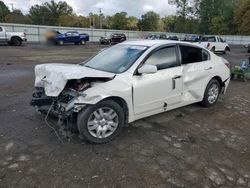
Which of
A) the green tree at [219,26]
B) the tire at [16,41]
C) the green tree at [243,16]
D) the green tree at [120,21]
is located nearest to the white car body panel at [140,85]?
the tire at [16,41]

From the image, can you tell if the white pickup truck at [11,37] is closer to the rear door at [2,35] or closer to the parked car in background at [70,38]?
the rear door at [2,35]

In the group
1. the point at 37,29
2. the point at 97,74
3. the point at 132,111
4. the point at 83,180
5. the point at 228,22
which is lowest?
the point at 83,180

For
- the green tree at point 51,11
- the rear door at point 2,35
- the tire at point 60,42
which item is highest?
the green tree at point 51,11

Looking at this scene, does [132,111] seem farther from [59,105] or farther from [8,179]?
[8,179]

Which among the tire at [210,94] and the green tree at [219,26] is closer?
the tire at [210,94]

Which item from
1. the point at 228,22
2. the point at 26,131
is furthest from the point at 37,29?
the point at 228,22

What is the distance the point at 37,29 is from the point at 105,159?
33.0 metres

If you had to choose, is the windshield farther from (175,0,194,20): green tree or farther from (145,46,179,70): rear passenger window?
(175,0,194,20): green tree

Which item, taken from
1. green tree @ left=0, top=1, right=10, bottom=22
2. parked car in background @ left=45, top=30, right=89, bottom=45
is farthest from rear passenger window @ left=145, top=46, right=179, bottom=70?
green tree @ left=0, top=1, right=10, bottom=22

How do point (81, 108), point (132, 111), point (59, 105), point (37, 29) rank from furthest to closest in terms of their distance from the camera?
point (37, 29)
point (132, 111)
point (59, 105)
point (81, 108)

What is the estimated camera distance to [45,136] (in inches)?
161

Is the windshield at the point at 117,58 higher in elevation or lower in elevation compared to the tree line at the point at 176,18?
lower

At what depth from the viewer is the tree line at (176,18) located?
61866 millimetres

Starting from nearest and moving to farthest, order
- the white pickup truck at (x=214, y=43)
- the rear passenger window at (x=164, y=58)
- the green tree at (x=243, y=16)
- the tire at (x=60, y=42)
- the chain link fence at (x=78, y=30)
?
the rear passenger window at (x=164, y=58), the white pickup truck at (x=214, y=43), the tire at (x=60, y=42), the chain link fence at (x=78, y=30), the green tree at (x=243, y=16)
